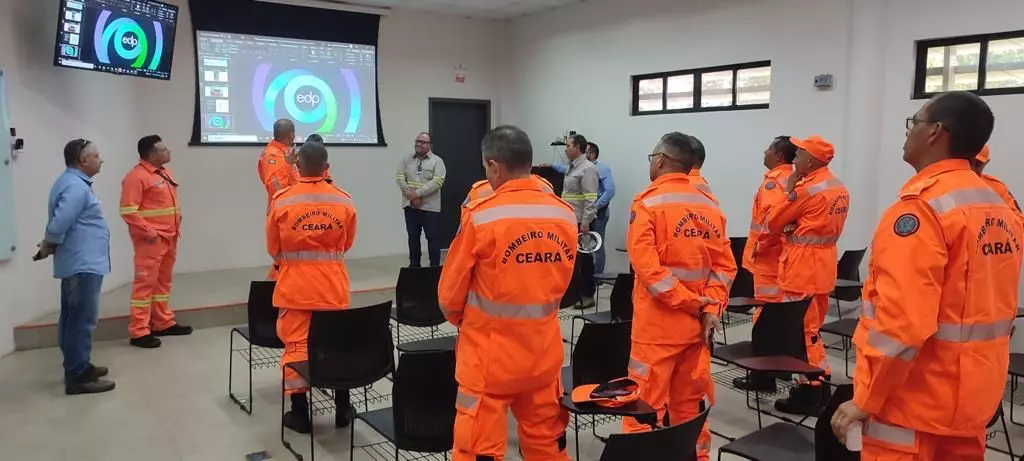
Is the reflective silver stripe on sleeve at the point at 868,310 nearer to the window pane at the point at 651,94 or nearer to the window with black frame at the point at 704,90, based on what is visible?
the window with black frame at the point at 704,90

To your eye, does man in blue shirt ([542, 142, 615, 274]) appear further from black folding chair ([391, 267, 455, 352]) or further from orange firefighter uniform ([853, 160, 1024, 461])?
orange firefighter uniform ([853, 160, 1024, 461])

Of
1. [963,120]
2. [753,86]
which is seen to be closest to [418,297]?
[963,120]

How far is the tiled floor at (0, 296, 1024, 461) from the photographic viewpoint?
11.2 feet

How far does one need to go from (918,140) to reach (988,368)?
0.60 metres

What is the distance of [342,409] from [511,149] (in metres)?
2.11

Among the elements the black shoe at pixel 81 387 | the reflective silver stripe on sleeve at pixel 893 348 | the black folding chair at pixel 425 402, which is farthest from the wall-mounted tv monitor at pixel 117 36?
the reflective silver stripe on sleeve at pixel 893 348

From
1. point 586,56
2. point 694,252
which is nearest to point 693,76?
point 586,56

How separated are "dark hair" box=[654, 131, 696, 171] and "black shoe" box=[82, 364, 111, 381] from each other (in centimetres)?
363

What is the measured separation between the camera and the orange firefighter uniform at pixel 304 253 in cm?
340

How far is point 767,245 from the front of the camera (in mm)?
4316

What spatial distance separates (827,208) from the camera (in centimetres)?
390

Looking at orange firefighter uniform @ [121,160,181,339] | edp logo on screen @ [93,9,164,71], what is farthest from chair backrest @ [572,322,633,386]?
edp logo on screen @ [93,9,164,71]

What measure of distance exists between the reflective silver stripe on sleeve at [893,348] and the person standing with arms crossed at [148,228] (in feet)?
15.9

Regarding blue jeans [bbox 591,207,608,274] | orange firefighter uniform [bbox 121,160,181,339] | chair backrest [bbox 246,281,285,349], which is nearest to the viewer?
chair backrest [bbox 246,281,285,349]
